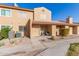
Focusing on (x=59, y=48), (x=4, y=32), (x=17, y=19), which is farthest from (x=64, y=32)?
(x=4, y=32)

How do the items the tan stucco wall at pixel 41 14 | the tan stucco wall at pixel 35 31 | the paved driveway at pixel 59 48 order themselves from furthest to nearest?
the tan stucco wall at pixel 41 14
the tan stucco wall at pixel 35 31
the paved driveway at pixel 59 48

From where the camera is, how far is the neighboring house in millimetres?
11898

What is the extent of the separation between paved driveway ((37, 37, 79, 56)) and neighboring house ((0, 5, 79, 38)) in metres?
0.59

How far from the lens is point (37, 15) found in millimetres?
13734

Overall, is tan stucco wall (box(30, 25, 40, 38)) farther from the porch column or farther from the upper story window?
the upper story window

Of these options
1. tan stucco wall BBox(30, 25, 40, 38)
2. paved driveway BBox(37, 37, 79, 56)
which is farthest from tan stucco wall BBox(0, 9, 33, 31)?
paved driveway BBox(37, 37, 79, 56)

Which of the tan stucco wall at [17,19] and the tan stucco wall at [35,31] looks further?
the tan stucco wall at [17,19]

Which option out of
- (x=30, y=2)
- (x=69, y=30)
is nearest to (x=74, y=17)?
(x=69, y=30)

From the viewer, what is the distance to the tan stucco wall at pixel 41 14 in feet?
41.7

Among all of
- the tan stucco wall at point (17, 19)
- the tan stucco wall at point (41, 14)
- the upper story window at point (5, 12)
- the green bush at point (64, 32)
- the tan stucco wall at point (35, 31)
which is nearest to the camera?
the green bush at point (64, 32)

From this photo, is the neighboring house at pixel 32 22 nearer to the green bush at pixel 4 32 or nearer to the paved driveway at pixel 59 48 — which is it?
the green bush at pixel 4 32

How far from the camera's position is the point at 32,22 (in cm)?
1244

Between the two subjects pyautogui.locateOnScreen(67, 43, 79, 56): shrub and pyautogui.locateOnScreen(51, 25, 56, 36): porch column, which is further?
pyautogui.locateOnScreen(51, 25, 56, 36): porch column

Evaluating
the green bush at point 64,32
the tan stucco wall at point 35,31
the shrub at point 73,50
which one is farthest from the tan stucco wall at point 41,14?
the shrub at point 73,50
